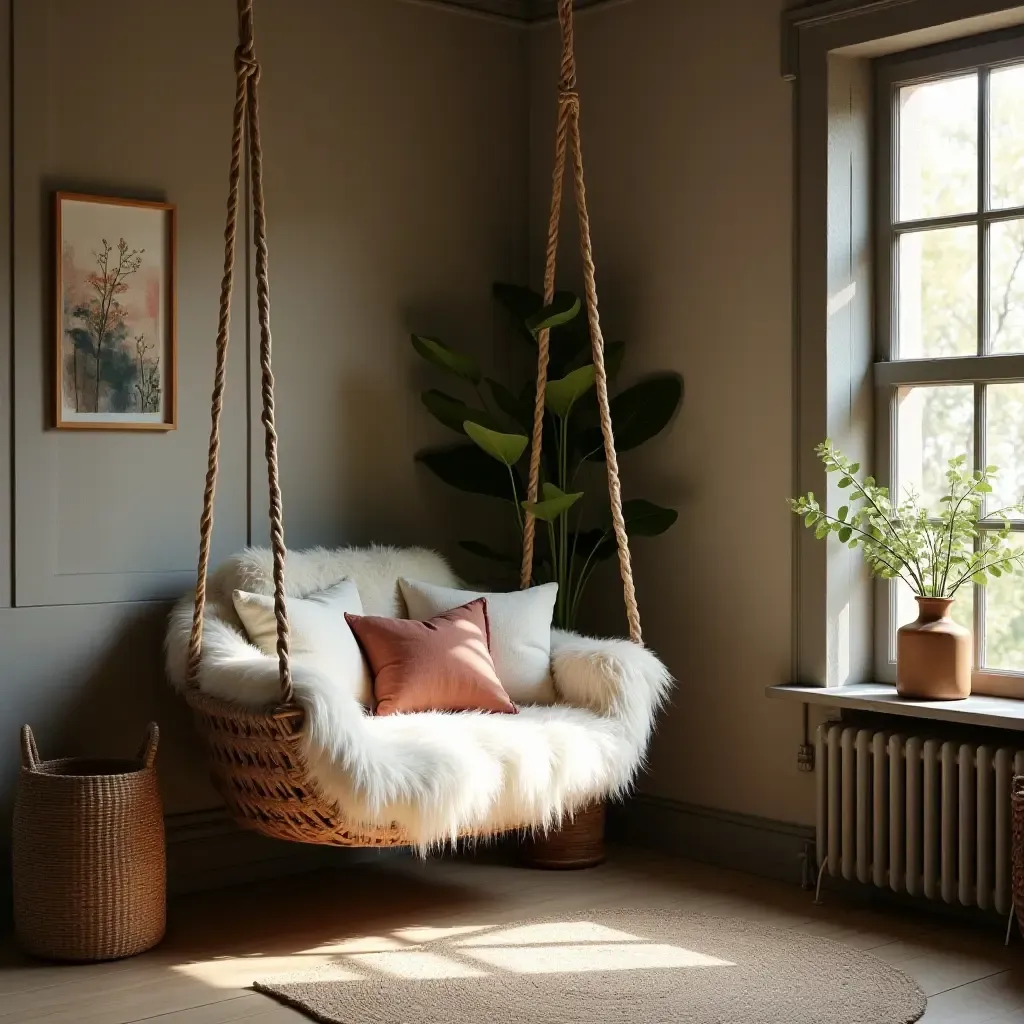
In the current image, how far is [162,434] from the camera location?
393 cm

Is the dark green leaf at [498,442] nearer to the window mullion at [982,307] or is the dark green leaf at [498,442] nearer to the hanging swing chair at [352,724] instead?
the hanging swing chair at [352,724]

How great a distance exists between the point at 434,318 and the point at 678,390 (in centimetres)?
83

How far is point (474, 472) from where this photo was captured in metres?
4.40

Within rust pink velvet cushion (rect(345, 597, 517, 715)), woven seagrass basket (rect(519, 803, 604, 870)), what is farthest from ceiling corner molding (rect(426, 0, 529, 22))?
woven seagrass basket (rect(519, 803, 604, 870))

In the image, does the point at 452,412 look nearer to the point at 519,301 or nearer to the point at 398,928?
the point at 519,301

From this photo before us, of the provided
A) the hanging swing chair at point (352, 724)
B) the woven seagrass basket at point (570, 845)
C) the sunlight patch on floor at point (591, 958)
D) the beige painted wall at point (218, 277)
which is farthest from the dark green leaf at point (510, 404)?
the sunlight patch on floor at point (591, 958)

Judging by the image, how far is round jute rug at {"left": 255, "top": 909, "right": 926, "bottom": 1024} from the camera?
2.90 m

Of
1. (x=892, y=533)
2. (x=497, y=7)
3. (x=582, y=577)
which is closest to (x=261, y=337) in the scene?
(x=582, y=577)

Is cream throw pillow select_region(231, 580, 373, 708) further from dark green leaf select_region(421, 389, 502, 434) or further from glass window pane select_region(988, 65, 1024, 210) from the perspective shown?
glass window pane select_region(988, 65, 1024, 210)

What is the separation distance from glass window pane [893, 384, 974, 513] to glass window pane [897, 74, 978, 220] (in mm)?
492

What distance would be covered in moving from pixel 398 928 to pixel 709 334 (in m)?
1.92

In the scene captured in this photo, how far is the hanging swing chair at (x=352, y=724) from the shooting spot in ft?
10.4

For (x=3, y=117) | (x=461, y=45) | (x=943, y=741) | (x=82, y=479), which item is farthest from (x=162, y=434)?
(x=943, y=741)

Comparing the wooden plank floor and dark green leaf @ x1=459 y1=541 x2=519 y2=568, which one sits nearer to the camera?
the wooden plank floor
